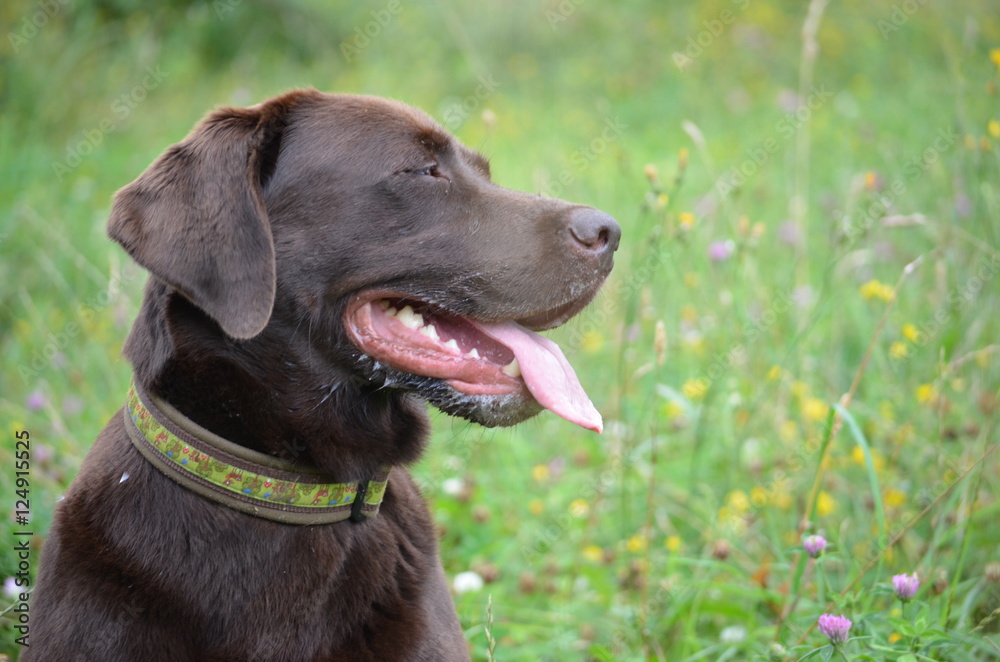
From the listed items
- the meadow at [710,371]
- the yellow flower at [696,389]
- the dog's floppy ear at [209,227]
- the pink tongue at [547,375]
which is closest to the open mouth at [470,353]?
the pink tongue at [547,375]

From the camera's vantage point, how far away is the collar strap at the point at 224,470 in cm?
189

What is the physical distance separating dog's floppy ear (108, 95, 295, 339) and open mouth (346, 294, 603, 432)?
0.94 ft

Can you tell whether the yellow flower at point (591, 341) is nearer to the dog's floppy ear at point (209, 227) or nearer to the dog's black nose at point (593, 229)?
the dog's black nose at point (593, 229)

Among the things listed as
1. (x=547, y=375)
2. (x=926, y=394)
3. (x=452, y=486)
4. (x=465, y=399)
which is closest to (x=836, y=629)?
(x=547, y=375)

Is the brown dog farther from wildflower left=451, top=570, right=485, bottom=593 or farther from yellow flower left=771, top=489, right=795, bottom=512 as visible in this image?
yellow flower left=771, top=489, right=795, bottom=512

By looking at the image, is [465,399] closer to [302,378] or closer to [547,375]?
[547,375]

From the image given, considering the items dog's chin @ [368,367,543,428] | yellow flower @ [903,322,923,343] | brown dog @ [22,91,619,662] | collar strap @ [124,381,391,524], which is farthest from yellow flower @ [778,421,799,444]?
collar strap @ [124,381,391,524]

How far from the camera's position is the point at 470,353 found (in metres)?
2.20

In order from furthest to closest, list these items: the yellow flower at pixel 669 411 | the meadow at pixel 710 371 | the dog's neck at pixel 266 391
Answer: the yellow flower at pixel 669 411 < the meadow at pixel 710 371 < the dog's neck at pixel 266 391

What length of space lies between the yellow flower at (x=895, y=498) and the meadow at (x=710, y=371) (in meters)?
0.04

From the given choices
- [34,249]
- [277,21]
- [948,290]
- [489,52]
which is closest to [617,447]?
[948,290]

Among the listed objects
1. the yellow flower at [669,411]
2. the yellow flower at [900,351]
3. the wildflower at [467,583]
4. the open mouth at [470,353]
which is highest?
the open mouth at [470,353]

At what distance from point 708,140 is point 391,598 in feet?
19.6

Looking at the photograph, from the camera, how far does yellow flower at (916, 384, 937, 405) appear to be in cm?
304
